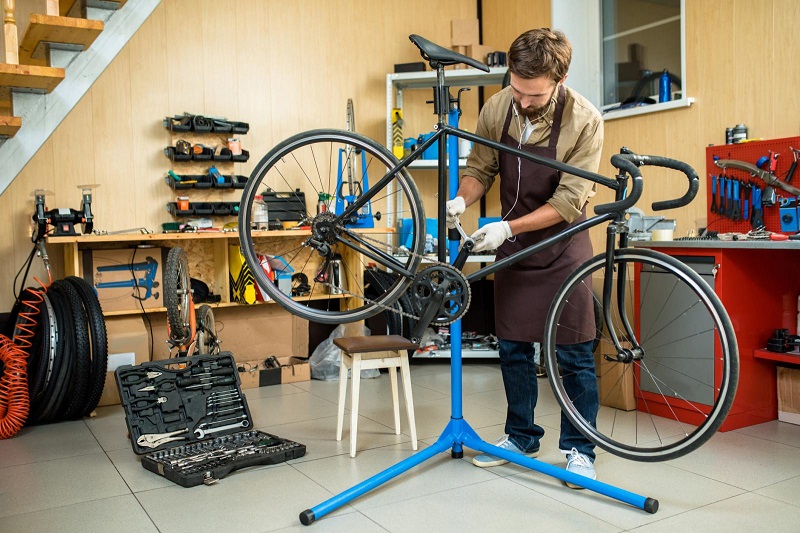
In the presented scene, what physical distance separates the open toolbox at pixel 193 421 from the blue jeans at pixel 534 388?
0.88m

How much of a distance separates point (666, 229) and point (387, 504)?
1.96m

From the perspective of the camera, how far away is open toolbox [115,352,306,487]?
281cm

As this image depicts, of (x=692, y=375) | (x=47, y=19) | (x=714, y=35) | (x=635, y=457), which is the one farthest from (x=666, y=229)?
(x=47, y=19)

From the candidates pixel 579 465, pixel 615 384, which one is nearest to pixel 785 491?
pixel 579 465

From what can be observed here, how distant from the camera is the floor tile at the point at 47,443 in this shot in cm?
303

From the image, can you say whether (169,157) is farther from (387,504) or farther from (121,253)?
(387,504)

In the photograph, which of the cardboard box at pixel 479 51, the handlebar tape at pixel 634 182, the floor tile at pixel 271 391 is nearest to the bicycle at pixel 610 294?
the handlebar tape at pixel 634 182

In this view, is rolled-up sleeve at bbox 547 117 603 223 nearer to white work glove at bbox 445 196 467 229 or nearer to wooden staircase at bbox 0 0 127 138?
white work glove at bbox 445 196 467 229

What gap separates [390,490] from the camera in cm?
255

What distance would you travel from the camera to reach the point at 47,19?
3.46m

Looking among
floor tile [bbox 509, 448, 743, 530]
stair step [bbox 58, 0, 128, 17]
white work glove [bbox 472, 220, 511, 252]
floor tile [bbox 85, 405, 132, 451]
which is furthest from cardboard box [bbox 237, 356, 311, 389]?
white work glove [bbox 472, 220, 511, 252]

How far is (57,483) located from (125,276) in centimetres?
159

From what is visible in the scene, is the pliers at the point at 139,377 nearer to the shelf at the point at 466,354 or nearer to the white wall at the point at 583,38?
the shelf at the point at 466,354

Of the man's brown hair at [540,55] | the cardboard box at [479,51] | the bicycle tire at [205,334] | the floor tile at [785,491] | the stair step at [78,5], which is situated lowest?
the floor tile at [785,491]
